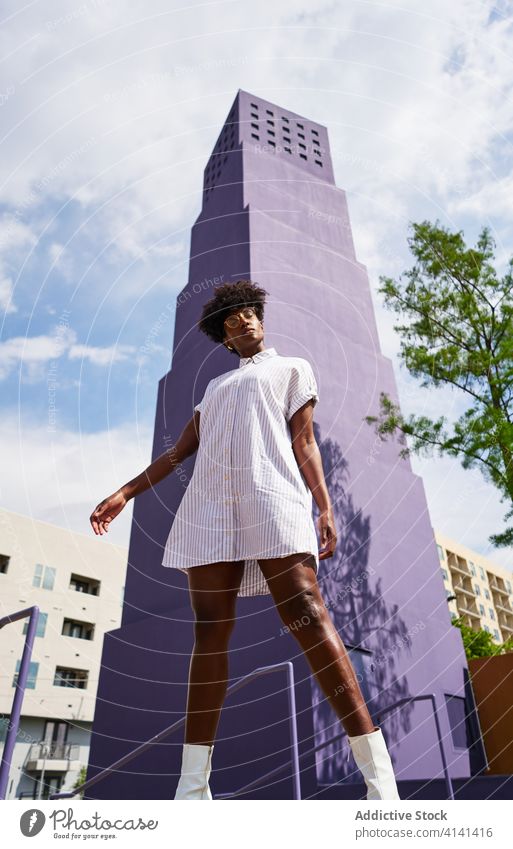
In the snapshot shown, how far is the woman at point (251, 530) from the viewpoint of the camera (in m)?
2.09

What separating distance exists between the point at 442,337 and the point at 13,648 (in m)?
28.4

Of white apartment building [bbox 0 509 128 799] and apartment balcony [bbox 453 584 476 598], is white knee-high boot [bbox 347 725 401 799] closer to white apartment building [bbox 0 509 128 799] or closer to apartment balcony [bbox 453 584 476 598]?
white apartment building [bbox 0 509 128 799]

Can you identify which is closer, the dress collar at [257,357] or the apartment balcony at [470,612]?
the dress collar at [257,357]

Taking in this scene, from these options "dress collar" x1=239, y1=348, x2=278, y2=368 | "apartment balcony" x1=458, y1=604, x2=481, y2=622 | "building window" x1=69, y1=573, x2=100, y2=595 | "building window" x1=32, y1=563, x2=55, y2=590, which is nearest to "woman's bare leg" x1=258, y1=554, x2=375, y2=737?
"dress collar" x1=239, y1=348, x2=278, y2=368

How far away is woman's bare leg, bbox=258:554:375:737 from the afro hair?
144cm

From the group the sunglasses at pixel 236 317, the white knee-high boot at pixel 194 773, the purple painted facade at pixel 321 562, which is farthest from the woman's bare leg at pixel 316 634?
the purple painted facade at pixel 321 562

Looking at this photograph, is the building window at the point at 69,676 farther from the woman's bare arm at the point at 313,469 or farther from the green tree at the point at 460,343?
the woman's bare arm at the point at 313,469

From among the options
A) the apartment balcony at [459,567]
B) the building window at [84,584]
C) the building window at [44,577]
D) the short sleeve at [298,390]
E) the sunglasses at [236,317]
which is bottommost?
the short sleeve at [298,390]

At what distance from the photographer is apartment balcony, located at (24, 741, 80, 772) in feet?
106

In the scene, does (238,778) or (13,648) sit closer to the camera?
(238,778)

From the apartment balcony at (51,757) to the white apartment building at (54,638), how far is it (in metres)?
0.05
